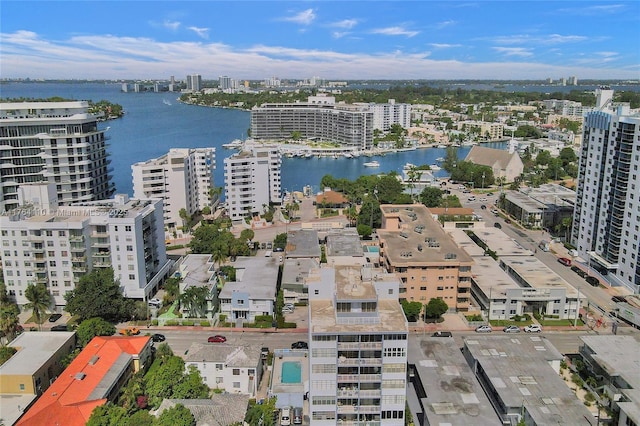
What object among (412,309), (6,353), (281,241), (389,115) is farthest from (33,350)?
(389,115)

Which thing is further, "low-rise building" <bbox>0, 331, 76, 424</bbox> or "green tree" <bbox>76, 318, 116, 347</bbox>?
"green tree" <bbox>76, 318, 116, 347</bbox>

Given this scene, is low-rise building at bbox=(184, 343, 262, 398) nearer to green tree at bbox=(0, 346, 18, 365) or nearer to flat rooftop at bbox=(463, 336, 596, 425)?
green tree at bbox=(0, 346, 18, 365)

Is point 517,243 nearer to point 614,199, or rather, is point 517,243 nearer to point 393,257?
point 614,199

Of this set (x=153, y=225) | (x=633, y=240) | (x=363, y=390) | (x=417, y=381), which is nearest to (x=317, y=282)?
(x=363, y=390)

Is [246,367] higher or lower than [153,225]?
lower

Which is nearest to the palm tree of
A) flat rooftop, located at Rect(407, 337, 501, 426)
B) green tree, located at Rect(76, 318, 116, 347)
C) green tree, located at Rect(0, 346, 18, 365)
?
green tree, located at Rect(76, 318, 116, 347)

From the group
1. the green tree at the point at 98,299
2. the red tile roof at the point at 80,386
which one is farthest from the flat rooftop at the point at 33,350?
the green tree at the point at 98,299
